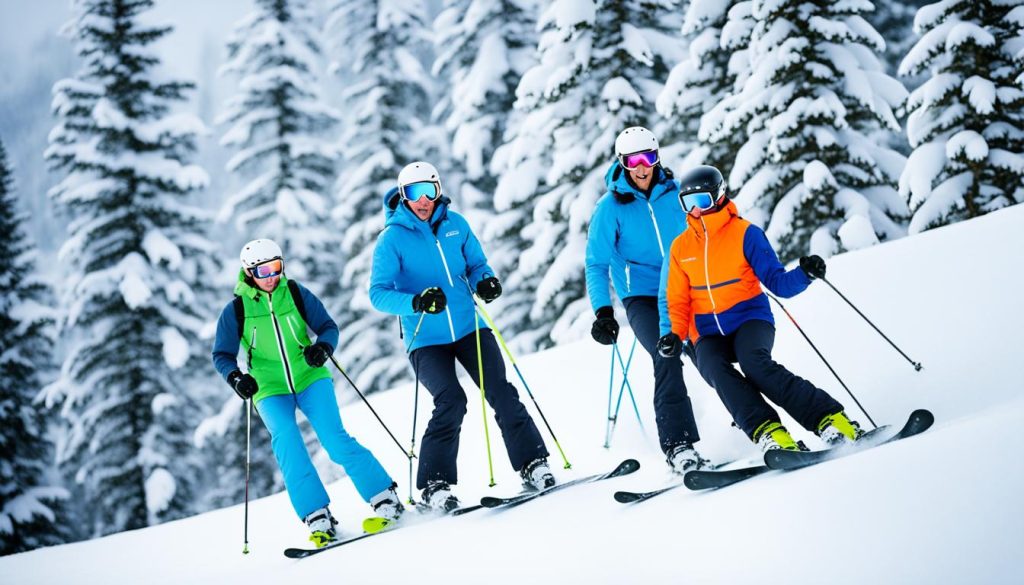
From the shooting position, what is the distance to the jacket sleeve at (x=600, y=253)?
5.42m

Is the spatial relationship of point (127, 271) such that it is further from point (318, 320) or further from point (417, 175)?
point (417, 175)

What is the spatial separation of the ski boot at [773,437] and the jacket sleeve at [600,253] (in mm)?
1492

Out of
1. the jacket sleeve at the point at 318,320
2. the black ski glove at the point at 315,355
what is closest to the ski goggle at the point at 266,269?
the jacket sleeve at the point at 318,320

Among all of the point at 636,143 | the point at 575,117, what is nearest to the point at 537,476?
the point at 636,143

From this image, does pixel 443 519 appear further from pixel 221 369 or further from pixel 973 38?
pixel 973 38

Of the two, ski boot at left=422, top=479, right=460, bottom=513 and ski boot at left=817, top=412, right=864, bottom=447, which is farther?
ski boot at left=422, top=479, right=460, bottom=513

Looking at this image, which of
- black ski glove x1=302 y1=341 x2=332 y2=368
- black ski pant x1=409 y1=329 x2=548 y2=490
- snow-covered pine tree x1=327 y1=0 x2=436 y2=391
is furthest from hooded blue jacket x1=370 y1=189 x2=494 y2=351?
snow-covered pine tree x1=327 y1=0 x2=436 y2=391

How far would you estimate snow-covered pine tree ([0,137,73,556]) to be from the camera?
53.6 ft

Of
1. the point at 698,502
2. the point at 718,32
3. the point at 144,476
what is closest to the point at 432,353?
the point at 698,502

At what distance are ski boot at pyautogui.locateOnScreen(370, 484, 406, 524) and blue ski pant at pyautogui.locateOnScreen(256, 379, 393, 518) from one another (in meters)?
0.07

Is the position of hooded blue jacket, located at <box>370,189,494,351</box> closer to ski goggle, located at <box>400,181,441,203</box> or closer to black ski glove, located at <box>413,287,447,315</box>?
ski goggle, located at <box>400,181,441,203</box>

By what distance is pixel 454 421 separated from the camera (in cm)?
527

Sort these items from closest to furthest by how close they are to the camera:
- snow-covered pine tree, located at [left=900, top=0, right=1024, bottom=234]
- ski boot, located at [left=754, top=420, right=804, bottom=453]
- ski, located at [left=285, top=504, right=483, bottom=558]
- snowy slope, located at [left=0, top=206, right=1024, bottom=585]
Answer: snowy slope, located at [left=0, top=206, right=1024, bottom=585] < ski boot, located at [left=754, top=420, right=804, bottom=453] < ski, located at [left=285, top=504, right=483, bottom=558] < snow-covered pine tree, located at [left=900, top=0, right=1024, bottom=234]

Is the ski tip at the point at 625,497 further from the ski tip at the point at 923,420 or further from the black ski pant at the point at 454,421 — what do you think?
the ski tip at the point at 923,420
